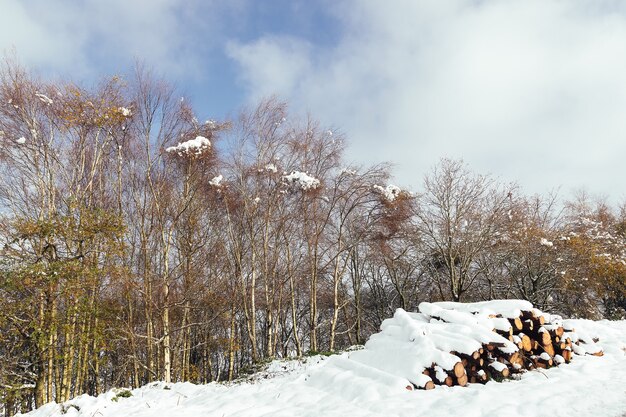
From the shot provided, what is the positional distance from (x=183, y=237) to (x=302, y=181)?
5477 millimetres

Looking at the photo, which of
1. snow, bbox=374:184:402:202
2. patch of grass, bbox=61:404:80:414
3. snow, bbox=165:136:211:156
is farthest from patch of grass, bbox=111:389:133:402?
snow, bbox=374:184:402:202

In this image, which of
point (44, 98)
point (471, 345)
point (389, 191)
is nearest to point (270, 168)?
point (389, 191)

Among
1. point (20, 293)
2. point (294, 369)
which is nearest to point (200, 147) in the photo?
point (20, 293)

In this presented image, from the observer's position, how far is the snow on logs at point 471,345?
20.4 ft

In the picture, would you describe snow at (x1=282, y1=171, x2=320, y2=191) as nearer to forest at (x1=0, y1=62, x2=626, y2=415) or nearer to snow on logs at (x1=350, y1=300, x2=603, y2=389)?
forest at (x1=0, y1=62, x2=626, y2=415)

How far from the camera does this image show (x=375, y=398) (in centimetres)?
545

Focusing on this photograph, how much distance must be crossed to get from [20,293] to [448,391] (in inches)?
374

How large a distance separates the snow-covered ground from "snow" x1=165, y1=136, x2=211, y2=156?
7131mm

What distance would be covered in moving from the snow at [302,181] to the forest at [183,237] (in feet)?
0.26

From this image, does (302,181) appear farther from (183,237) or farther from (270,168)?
(183,237)

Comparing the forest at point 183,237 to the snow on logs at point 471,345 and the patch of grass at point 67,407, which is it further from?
the snow on logs at point 471,345

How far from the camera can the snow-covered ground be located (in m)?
4.72

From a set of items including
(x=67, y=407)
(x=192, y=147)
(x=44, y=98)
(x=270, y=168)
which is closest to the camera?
(x=67, y=407)

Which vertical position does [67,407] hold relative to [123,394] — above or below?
above
